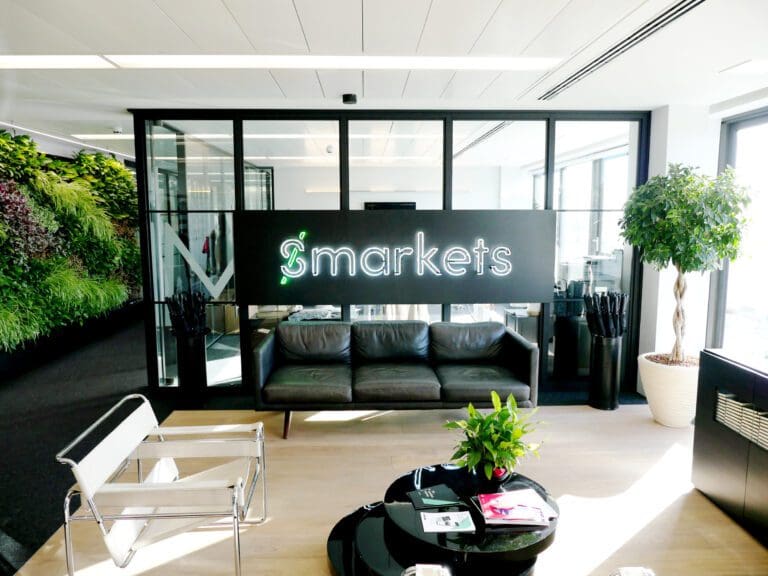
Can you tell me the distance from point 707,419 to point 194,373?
176 inches

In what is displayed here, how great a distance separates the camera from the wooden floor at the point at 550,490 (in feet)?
9.43

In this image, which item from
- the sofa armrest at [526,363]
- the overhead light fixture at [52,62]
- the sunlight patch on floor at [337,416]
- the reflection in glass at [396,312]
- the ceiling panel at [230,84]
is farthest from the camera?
the reflection in glass at [396,312]

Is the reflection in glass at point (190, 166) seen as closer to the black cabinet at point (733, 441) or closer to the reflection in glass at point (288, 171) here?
the reflection in glass at point (288, 171)

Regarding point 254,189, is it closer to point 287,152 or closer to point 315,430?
point 287,152

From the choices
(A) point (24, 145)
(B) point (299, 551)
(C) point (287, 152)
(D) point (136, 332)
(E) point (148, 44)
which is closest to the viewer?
(B) point (299, 551)

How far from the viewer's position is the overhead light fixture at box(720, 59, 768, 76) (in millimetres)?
3728

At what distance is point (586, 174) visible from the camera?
19.0 feet

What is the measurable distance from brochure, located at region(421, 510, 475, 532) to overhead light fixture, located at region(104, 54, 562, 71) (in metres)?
2.94

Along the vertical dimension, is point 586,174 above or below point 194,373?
above

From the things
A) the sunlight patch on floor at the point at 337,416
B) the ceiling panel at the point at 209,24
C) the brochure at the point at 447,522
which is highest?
the ceiling panel at the point at 209,24

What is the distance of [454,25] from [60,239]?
7076 millimetres

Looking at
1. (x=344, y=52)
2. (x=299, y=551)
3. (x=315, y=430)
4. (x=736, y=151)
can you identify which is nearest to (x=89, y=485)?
(x=299, y=551)

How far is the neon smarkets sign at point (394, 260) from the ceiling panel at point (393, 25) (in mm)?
2175

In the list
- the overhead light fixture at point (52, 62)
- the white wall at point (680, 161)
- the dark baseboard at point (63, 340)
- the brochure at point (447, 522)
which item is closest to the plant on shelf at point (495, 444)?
the brochure at point (447, 522)
